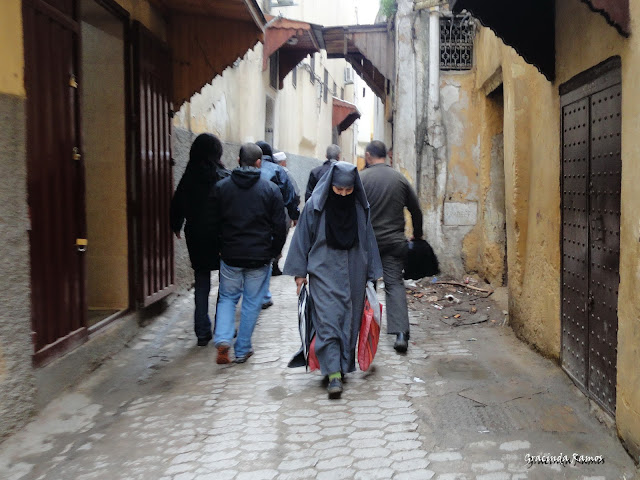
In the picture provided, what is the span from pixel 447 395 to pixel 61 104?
10.8ft


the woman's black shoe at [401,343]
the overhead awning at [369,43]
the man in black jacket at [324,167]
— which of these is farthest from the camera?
the overhead awning at [369,43]

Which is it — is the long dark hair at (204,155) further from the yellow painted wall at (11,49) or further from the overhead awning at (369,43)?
the overhead awning at (369,43)

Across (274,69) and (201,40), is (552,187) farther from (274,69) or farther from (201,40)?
(274,69)

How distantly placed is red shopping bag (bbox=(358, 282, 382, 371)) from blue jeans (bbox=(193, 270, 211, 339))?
1669 millimetres

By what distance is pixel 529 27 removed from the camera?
507cm

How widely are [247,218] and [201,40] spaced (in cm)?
289

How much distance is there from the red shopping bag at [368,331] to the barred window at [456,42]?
5.59 m

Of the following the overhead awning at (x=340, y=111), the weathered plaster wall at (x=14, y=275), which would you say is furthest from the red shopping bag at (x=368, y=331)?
the overhead awning at (x=340, y=111)

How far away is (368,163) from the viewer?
20.5ft

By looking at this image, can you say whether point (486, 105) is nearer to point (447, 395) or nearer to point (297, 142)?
point (447, 395)

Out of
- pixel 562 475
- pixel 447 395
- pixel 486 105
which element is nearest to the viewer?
pixel 562 475

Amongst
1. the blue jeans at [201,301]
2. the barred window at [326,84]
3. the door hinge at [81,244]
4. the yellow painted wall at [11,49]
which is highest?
the barred window at [326,84]

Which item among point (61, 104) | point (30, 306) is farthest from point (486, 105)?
point (30, 306)

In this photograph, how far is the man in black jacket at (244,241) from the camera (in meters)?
5.38
